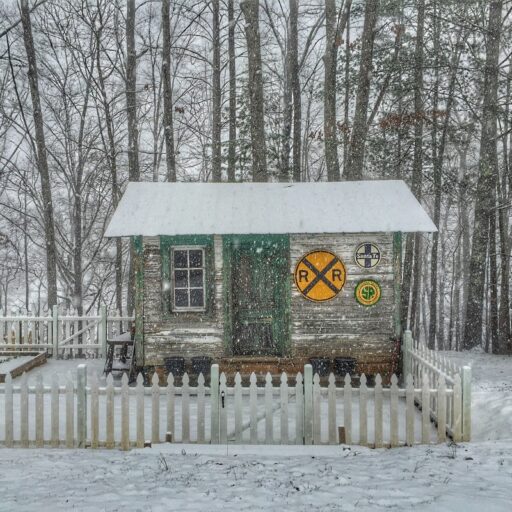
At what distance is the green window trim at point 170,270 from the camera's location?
10680 millimetres

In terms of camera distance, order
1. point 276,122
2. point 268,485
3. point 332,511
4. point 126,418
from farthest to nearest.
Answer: point 276,122 < point 126,418 < point 268,485 < point 332,511

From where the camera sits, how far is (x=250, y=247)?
11.0 m

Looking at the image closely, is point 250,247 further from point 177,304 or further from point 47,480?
point 47,480

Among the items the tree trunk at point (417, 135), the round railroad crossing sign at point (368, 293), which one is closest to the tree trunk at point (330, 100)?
the tree trunk at point (417, 135)

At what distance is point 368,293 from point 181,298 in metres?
3.75

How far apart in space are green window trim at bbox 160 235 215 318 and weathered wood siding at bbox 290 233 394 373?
165cm

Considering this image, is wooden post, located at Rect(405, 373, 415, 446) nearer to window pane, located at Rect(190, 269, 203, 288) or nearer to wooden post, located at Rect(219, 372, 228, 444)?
wooden post, located at Rect(219, 372, 228, 444)

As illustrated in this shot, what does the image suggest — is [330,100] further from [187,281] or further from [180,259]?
[187,281]

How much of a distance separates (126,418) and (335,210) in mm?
6181

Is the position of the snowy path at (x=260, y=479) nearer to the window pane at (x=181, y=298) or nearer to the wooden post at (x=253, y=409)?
the wooden post at (x=253, y=409)

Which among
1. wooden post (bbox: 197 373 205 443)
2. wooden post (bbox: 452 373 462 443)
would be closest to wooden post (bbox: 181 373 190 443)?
wooden post (bbox: 197 373 205 443)

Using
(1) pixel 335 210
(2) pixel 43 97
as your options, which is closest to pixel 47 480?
(1) pixel 335 210

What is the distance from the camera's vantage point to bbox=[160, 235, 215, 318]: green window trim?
420 inches

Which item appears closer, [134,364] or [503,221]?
[134,364]
